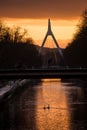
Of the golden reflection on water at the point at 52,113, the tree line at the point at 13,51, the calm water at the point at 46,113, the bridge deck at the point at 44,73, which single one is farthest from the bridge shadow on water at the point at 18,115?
the tree line at the point at 13,51

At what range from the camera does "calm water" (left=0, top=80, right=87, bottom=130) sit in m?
52.5

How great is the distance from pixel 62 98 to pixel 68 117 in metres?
24.1

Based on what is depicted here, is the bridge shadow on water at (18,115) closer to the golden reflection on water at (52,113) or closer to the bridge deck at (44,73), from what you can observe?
the golden reflection on water at (52,113)

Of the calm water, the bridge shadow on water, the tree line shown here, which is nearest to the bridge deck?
the calm water

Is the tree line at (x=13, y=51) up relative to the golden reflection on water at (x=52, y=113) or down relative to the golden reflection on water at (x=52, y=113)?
up

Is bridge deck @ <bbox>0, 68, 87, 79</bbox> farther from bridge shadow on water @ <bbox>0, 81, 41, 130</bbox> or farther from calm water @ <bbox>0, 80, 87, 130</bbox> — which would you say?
bridge shadow on water @ <bbox>0, 81, 41, 130</bbox>

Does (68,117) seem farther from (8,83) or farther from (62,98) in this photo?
(8,83)

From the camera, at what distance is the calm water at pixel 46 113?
172 feet

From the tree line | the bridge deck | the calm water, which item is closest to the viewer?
the calm water

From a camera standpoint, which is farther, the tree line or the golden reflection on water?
the tree line

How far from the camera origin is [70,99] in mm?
80938

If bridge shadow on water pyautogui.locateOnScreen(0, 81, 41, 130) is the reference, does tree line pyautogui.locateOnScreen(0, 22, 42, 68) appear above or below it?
above

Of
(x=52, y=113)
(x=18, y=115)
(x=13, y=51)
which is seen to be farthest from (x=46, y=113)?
(x=13, y=51)

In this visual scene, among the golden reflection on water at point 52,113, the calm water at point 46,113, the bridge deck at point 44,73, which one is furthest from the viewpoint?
the bridge deck at point 44,73
